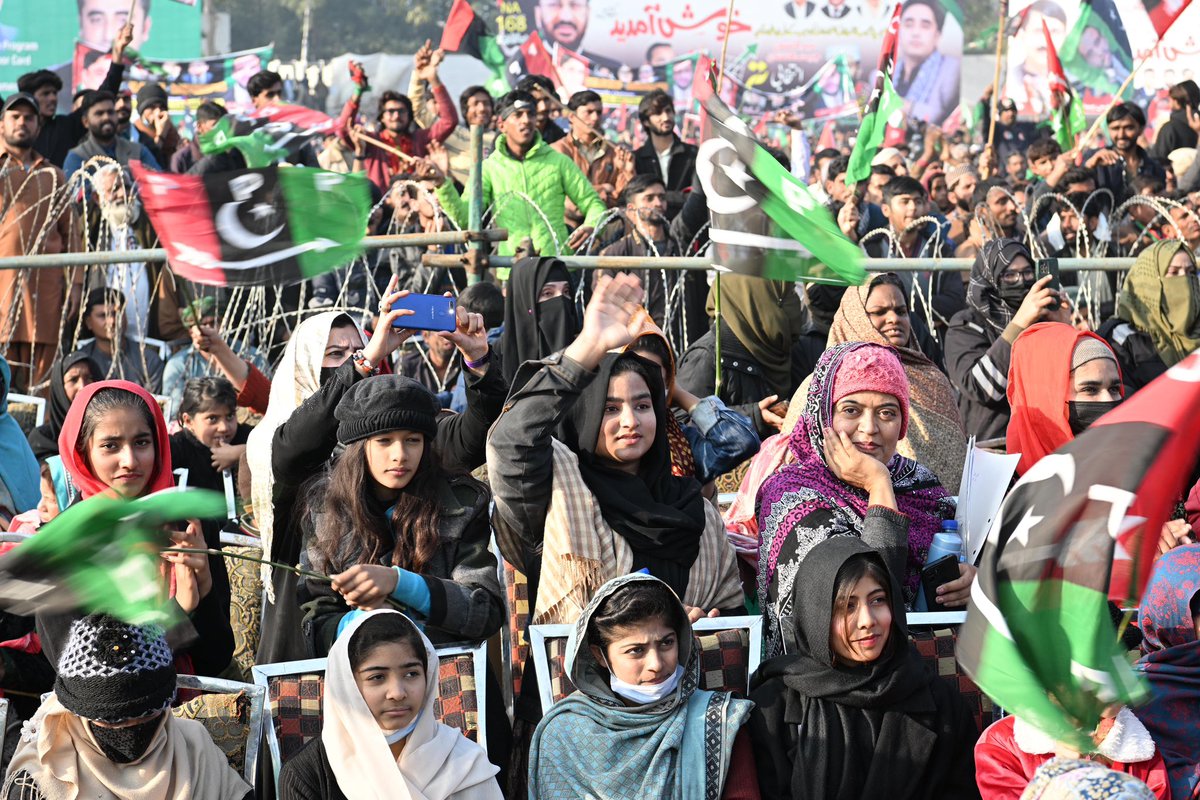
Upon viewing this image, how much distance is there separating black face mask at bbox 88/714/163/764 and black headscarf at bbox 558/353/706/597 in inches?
57.2

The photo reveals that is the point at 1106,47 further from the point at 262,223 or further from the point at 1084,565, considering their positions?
the point at 1084,565

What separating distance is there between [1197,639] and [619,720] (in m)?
1.65

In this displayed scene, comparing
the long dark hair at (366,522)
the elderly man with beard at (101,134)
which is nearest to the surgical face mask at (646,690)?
the long dark hair at (366,522)

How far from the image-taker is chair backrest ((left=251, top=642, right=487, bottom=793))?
4.60m

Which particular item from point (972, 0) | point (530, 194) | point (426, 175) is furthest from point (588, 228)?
point (972, 0)

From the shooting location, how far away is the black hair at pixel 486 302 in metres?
7.56

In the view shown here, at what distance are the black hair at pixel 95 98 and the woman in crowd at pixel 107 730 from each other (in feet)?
24.6

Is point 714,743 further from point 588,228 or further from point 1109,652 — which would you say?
point 588,228

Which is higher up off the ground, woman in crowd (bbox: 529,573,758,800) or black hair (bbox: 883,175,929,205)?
black hair (bbox: 883,175,929,205)

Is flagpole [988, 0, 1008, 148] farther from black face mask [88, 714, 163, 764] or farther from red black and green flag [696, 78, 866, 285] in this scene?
black face mask [88, 714, 163, 764]

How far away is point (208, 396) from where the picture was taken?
22.5 feet

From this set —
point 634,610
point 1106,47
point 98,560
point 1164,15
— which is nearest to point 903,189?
point 1164,15

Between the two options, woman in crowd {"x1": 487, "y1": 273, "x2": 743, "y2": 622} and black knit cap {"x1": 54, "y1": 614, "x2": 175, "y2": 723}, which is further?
woman in crowd {"x1": 487, "y1": 273, "x2": 743, "y2": 622}

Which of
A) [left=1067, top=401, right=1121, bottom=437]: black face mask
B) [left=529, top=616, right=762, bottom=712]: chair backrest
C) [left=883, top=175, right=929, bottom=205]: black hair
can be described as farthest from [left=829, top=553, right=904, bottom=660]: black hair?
[left=883, top=175, right=929, bottom=205]: black hair
